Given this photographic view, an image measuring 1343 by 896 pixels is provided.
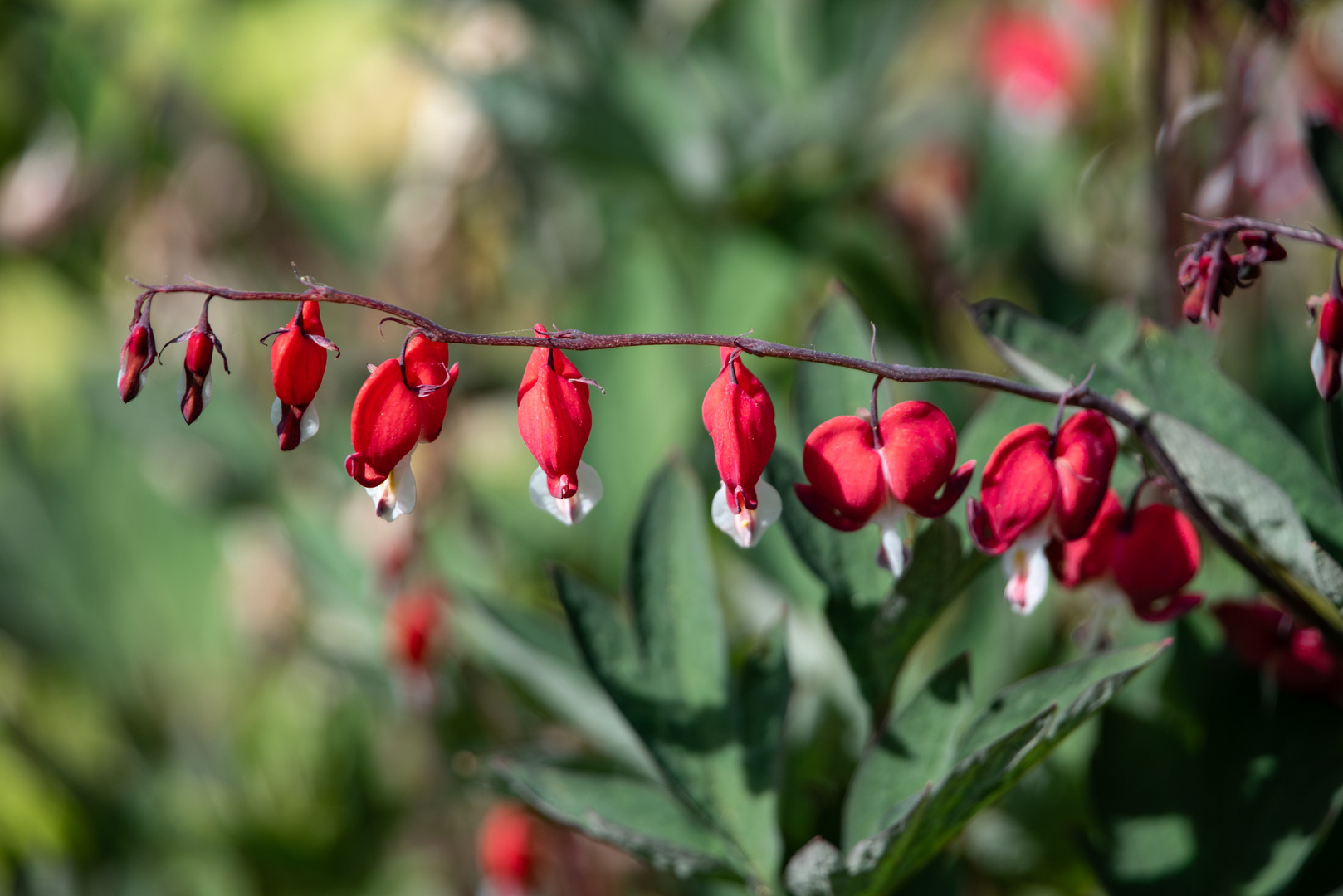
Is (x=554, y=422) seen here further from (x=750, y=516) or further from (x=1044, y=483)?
(x=1044, y=483)

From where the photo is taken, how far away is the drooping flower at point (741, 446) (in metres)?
0.42

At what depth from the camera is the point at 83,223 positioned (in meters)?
1.58

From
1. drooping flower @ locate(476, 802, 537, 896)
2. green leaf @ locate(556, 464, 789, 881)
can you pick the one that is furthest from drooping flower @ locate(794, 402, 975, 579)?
drooping flower @ locate(476, 802, 537, 896)

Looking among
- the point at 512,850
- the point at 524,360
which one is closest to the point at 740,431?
the point at 512,850

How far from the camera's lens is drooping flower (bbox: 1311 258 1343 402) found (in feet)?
1.34

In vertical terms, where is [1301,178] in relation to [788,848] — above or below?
above

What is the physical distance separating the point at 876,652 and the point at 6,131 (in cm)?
192

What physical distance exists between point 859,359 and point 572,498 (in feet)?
0.43

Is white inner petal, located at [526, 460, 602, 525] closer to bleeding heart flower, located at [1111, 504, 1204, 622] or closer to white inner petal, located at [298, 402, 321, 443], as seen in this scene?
white inner petal, located at [298, 402, 321, 443]

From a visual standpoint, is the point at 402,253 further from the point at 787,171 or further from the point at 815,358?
the point at 815,358

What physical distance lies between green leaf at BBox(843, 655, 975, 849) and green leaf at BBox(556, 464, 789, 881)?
4 cm

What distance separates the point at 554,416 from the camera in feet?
1.40

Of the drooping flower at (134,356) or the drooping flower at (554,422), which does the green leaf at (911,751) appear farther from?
the drooping flower at (134,356)

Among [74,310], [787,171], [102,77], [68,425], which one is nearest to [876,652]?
[787,171]
